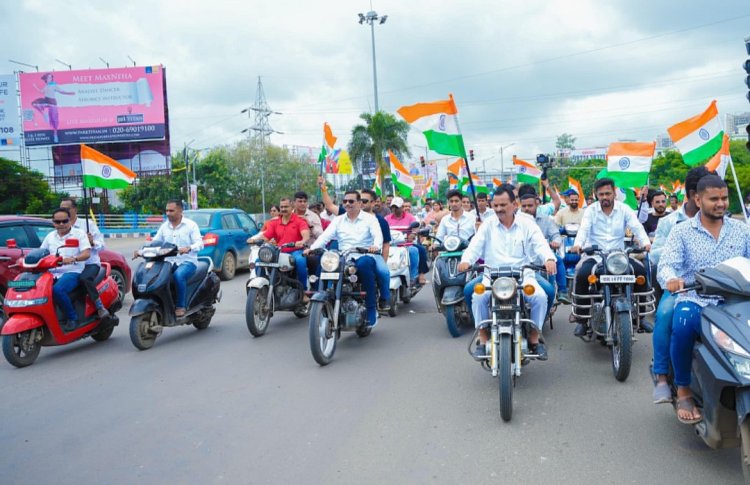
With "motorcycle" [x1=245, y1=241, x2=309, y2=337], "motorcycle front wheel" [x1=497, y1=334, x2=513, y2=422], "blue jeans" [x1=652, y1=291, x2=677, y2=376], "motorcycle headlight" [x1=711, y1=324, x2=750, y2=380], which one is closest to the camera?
"motorcycle headlight" [x1=711, y1=324, x2=750, y2=380]

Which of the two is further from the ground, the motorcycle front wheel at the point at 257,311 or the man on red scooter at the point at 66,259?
the man on red scooter at the point at 66,259

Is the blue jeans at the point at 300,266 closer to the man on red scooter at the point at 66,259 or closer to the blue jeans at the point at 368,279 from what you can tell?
the blue jeans at the point at 368,279

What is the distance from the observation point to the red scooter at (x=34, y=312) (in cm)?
676

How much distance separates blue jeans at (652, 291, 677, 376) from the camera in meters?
4.10

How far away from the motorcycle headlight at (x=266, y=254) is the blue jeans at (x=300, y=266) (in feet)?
1.91

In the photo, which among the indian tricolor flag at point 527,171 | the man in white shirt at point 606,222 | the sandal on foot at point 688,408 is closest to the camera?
the sandal on foot at point 688,408

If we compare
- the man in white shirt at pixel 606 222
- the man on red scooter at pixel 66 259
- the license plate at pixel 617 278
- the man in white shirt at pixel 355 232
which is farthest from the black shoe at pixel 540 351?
the man on red scooter at pixel 66 259

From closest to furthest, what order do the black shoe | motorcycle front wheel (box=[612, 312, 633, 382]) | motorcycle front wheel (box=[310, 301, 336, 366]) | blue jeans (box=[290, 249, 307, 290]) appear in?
the black shoe → motorcycle front wheel (box=[612, 312, 633, 382]) → motorcycle front wheel (box=[310, 301, 336, 366]) → blue jeans (box=[290, 249, 307, 290])

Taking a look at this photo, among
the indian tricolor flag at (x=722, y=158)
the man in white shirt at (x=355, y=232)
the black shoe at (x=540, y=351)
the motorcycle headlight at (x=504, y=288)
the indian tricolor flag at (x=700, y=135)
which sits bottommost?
the black shoe at (x=540, y=351)

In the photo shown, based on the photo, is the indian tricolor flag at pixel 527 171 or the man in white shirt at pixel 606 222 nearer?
the man in white shirt at pixel 606 222

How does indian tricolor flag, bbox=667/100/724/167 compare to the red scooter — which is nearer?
the red scooter

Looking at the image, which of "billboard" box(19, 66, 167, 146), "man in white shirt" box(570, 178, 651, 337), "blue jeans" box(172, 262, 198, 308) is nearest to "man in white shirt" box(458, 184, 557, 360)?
"man in white shirt" box(570, 178, 651, 337)

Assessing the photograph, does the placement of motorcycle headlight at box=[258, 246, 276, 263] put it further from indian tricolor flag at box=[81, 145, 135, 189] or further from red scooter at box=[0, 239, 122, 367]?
indian tricolor flag at box=[81, 145, 135, 189]

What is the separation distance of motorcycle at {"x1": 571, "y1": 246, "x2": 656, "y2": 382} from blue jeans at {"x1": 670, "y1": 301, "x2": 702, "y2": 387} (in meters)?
1.39
